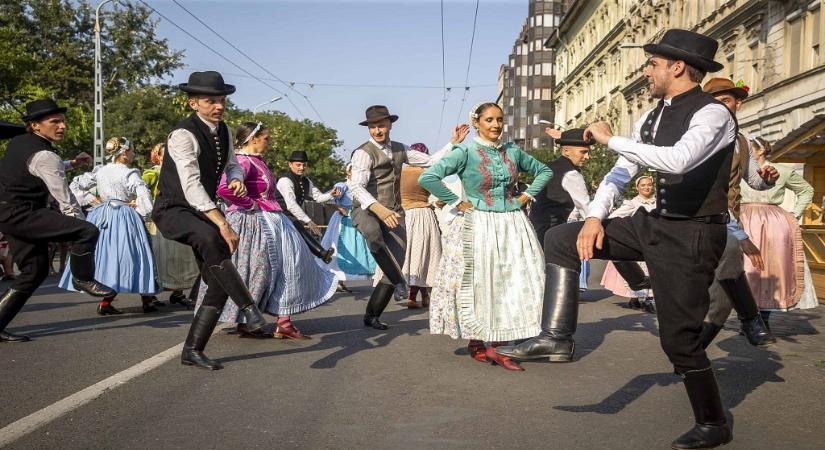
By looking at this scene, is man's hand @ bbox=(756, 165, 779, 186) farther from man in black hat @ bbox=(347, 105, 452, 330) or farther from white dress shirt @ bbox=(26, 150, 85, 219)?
white dress shirt @ bbox=(26, 150, 85, 219)

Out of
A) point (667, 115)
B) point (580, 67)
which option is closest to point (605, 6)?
point (580, 67)

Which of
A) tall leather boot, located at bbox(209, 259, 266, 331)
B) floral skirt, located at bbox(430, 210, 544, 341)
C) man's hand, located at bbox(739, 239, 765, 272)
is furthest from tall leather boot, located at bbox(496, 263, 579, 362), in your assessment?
man's hand, located at bbox(739, 239, 765, 272)

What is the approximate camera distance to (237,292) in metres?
6.45

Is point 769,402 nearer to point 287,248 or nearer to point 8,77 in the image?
point 287,248

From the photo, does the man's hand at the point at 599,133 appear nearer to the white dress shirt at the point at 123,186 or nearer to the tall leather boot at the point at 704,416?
the tall leather boot at the point at 704,416

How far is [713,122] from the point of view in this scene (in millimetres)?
4574

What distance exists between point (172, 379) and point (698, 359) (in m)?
3.31

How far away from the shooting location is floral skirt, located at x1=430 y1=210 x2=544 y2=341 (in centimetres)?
689

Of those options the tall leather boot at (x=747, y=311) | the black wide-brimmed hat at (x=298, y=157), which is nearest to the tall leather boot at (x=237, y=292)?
the tall leather boot at (x=747, y=311)

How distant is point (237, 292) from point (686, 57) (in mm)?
3233

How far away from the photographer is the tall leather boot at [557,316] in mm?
5402

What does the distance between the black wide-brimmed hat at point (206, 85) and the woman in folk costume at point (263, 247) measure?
1482 mm

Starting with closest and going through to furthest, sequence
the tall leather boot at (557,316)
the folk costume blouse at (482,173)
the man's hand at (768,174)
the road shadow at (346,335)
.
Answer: the tall leather boot at (557,316) < the folk costume blouse at (482,173) < the road shadow at (346,335) < the man's hand at (768,174)

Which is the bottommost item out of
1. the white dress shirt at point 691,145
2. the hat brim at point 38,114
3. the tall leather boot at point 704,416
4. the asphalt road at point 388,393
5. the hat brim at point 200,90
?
the asphalt road at point 388,393
